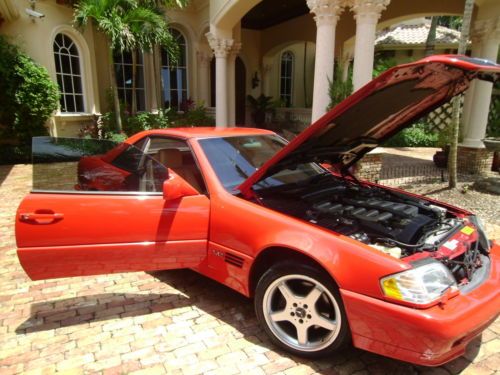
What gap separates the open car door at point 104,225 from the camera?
8.47 feet

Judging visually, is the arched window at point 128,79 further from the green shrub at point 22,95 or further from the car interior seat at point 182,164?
the car interior seat at point 182,164

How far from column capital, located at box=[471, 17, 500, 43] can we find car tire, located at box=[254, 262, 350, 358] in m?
8.40

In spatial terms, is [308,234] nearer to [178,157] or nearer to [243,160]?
[243,160]

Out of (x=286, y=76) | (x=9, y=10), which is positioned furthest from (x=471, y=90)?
(x=9, y=10)

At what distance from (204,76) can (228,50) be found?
3152 mm

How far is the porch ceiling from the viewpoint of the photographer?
1269 cm

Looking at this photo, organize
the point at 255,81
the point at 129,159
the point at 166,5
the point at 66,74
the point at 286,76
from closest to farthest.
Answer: the point at 129,159, the point at 166,5, the point at 66,74, the point at 255,81, the point at 286,76

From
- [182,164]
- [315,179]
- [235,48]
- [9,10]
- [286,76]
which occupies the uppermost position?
[9,10]

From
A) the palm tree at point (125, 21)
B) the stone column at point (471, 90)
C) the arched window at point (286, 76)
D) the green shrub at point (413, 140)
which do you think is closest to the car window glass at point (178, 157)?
the palm tree at point (125, 21)

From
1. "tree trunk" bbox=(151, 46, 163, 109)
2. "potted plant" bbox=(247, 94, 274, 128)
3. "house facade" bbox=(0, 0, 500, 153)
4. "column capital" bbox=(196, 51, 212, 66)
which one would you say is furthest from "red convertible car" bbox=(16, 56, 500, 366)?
"potted plant" bbox=(247, 94, 274, 128)

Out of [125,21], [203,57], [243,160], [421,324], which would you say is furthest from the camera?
[203,57]

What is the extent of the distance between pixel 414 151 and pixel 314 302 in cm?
1210

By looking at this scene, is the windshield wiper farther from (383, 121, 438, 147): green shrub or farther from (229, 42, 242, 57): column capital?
(383, 121, 438, 147): green shrub

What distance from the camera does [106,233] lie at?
2658 millimetres
